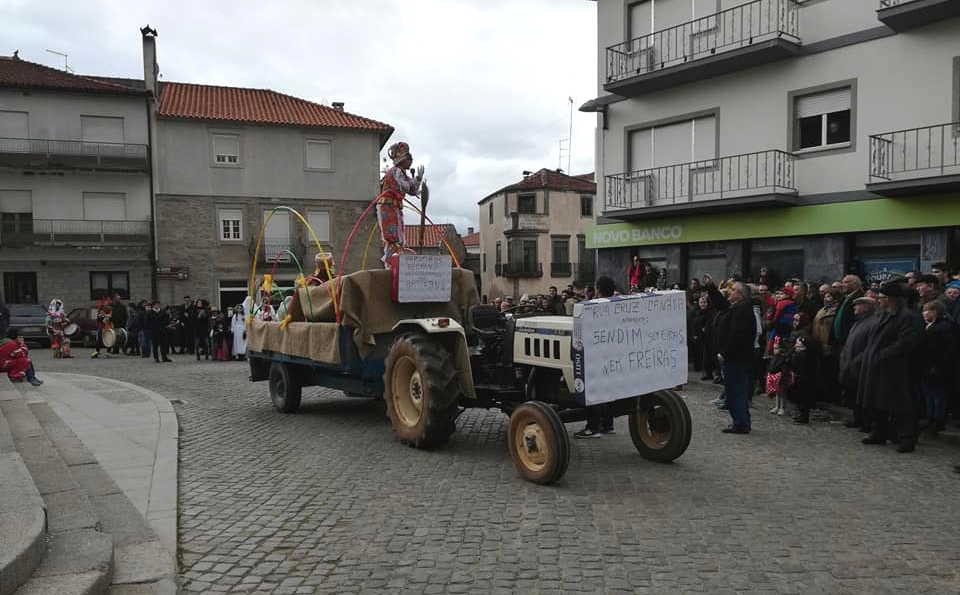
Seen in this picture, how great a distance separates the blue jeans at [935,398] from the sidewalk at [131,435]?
7.63 m

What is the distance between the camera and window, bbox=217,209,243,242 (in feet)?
101

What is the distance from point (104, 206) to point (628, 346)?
1175 inches

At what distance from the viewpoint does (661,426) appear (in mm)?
6770

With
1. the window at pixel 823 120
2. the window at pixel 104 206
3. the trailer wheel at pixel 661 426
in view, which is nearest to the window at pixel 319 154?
the window at pixel 104 206

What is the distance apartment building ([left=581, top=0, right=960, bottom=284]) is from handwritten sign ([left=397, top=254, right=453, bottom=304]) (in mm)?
9719

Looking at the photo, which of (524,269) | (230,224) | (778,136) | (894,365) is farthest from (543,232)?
(894,365)

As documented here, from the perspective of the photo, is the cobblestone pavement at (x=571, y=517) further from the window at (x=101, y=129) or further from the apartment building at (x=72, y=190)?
the window at (x=101, y=129)

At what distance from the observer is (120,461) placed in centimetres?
661

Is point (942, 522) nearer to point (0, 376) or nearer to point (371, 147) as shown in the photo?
point (0, 376)

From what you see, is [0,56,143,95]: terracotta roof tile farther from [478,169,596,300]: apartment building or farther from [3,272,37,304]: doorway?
[478,169,596,300]: apartment building

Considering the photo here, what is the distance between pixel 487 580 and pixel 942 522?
340 cm

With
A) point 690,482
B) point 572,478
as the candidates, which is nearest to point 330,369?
point 572,478

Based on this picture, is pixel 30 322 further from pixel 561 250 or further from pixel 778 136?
pixel 561 250

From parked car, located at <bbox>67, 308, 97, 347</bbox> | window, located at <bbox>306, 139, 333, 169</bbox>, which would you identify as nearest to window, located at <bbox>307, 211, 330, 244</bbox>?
window, located at <bbox>306, 139, 333, 169</bbox>
